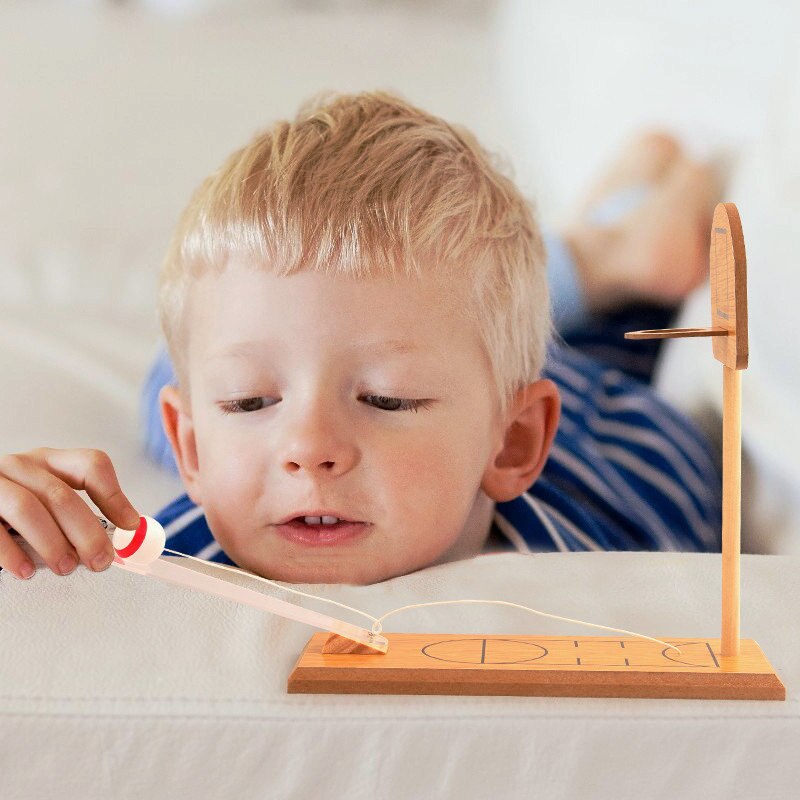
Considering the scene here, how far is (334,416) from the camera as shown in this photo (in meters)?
0.70

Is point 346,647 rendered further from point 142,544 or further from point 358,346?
point 358,346

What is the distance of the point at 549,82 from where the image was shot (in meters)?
1.94

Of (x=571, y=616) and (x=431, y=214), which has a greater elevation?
(x=431, y=214)

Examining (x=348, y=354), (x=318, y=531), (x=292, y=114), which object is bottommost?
(x=318, y=531)

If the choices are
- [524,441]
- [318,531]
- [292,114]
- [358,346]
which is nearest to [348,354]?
[358,346]

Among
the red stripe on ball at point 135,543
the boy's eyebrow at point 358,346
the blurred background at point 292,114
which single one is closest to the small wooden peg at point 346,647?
the red stripe on ball at point 135,543

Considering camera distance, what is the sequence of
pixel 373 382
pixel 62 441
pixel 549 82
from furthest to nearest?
pixel 549 82 < pixel 62 441 < pixel 373 382

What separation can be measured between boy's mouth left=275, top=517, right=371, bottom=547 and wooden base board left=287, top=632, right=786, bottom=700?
0.19 metres

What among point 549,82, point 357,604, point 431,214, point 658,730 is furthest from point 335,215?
point 549,82

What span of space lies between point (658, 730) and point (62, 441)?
2.69 ft

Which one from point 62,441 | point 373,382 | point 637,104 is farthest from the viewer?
point 637,104

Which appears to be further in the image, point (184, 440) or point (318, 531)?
point (184, 440)

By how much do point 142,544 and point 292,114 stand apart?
1.38 meters

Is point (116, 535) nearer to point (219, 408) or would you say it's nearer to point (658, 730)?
point (219, 408)
